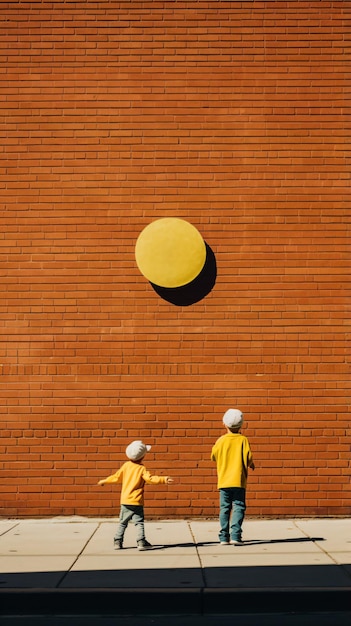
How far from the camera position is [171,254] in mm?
10602

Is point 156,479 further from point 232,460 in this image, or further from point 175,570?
point 175,570

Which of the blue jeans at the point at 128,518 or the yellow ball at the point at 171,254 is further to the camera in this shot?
the yellow ball at the point at 171,254

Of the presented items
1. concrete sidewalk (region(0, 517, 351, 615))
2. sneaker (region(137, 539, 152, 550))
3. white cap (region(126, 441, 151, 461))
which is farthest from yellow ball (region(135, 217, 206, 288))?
sneaker (region(137, 539, 152, 550))

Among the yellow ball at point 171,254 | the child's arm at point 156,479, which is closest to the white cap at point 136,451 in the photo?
the child's arm at point 156,479

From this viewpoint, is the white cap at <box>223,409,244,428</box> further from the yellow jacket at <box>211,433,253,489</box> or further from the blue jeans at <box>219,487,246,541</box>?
the blue jeans at <box>219,487,246,541</box>

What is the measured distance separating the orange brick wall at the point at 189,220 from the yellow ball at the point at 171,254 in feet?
0.87

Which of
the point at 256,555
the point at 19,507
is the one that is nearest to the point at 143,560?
the point at 256,555

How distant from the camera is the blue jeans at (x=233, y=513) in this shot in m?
8.69

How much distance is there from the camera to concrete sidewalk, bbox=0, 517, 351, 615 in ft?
21.5

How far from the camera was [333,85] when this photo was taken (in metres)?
11.0

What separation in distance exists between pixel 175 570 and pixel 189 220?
4.86m

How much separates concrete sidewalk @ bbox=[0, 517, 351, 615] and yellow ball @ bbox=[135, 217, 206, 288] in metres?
3.03

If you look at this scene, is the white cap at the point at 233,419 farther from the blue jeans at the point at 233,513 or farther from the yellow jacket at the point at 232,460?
the blue jeans at the point at 233,513

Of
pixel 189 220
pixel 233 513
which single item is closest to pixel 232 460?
pixel 233 513
